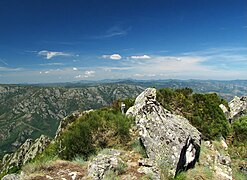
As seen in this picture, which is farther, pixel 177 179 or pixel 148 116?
pixel 148 116

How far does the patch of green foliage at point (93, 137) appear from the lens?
13.0m

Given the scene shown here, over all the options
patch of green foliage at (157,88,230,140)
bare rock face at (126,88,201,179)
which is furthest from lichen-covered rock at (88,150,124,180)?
patch of green foliage at (157,88,230,140)

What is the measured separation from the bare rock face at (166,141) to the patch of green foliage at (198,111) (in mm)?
6608

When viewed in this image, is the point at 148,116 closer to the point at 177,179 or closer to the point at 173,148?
the point at 173,148

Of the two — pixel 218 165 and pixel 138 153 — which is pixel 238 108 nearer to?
pixel 218 165

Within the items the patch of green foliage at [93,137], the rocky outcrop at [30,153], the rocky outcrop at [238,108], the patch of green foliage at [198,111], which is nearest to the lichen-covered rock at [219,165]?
the patch of green foliage at [93,137]

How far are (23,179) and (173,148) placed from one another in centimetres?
615

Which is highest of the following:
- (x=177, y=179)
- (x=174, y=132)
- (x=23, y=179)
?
(x=174, y=132)

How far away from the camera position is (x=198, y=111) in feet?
70.7

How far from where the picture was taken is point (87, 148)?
507 inches

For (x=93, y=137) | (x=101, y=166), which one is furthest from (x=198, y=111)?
(x=101, y=166)

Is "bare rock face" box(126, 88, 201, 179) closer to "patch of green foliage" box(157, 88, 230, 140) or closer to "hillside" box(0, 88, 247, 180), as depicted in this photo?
"hillside" box(0, 88, 247, 180)

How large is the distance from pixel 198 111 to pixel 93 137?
1136cm

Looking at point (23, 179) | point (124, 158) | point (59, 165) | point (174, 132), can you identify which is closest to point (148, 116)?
point (174, 132)
